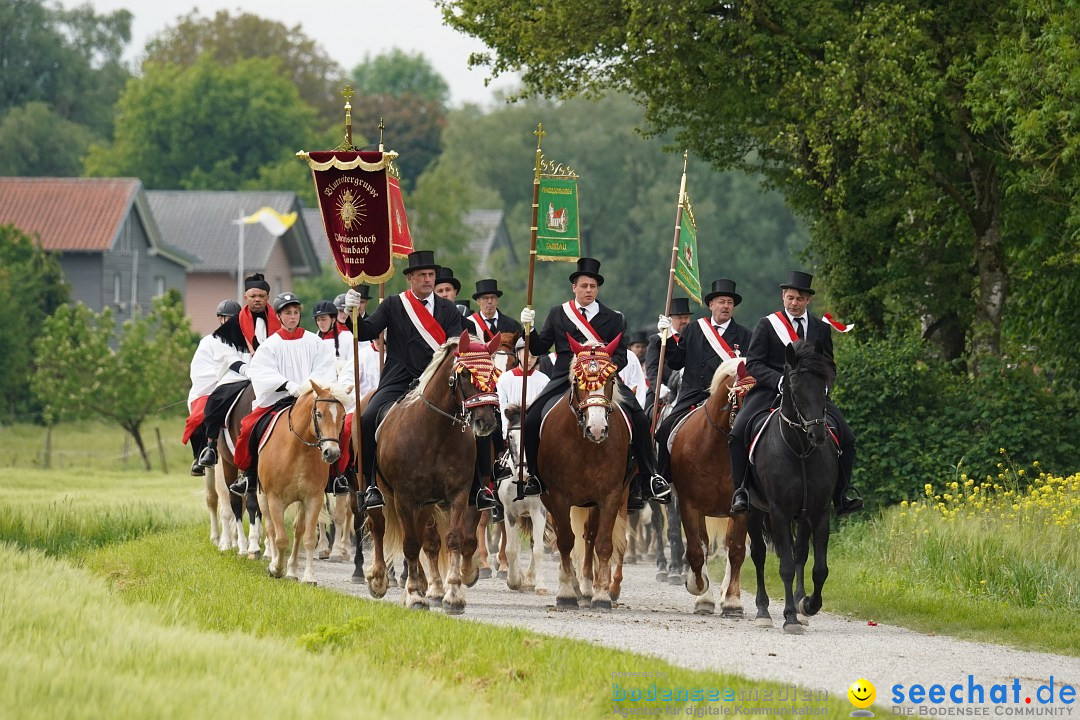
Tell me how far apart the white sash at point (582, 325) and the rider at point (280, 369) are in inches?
119

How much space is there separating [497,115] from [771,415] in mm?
82219

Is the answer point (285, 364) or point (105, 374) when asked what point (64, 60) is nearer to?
point (105, 374)

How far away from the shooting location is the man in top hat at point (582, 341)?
1661 centimetres

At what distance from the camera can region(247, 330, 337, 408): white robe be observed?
59.8 feet

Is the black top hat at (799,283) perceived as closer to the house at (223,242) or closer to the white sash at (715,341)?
the white sash at (715,341)

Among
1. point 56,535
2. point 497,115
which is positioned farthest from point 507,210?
point 56,535

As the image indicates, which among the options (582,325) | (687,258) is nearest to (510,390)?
(687,258)

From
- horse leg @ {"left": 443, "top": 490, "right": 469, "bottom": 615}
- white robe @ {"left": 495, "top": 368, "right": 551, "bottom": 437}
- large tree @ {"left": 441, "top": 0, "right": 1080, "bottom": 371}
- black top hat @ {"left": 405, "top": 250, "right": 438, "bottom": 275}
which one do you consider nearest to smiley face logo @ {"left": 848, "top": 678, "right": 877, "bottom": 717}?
horse leg @ {"left": 443, "top": 490, "right": 469, "bottom": 615}

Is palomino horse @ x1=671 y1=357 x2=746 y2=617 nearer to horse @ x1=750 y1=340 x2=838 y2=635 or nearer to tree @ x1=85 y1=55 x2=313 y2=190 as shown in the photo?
horse @ x1=750 y1=340 x2=838 y2=635

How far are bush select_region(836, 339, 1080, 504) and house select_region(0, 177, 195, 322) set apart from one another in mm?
53073

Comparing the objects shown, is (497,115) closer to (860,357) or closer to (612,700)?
(860,357)

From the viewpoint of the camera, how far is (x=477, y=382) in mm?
14695

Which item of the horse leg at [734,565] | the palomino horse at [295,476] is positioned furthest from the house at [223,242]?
the horse leg at [734,565]

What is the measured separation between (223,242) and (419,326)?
70961 millimetres
